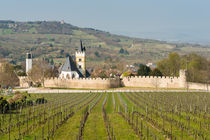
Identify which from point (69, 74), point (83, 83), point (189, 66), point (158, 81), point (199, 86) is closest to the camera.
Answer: point (199, 86)

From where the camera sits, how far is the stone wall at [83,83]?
84.7 meters

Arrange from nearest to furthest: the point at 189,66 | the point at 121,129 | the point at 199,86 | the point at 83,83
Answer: the point at 121,129, the point at 199,86, the point at 83,83, the point at 189,66

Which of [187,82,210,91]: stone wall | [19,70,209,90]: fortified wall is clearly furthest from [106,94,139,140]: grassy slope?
[19,70,209,90]: fortified wall

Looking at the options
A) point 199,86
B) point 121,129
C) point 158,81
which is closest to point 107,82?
point 158,81

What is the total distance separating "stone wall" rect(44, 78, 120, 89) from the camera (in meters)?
84.7

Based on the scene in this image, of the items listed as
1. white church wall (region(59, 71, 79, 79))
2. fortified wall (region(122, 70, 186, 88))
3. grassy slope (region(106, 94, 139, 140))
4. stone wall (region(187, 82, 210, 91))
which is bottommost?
grassy slope (region(106, 94, 139, 140))

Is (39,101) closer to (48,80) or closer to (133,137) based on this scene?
(133,137)

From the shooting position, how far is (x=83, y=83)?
85.6 meters

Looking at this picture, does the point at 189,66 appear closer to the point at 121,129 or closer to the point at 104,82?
the point at 104,82

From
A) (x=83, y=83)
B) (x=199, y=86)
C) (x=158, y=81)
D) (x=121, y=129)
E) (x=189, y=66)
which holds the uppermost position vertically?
(x=189, y=66)

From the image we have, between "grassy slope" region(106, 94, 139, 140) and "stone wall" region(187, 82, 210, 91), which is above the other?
"stone wall" region(187, 82, 210, 91)

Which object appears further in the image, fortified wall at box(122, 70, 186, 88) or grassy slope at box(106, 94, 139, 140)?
fortified wall at box(122, 70, 186, 88)

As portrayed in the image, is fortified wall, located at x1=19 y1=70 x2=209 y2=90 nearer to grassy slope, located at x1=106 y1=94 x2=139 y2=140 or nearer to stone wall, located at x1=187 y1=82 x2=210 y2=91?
stone wall, located at x1=187 y1=82 x2=210 y2=91

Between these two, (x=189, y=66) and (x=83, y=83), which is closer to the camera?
(x=83, y=83)
